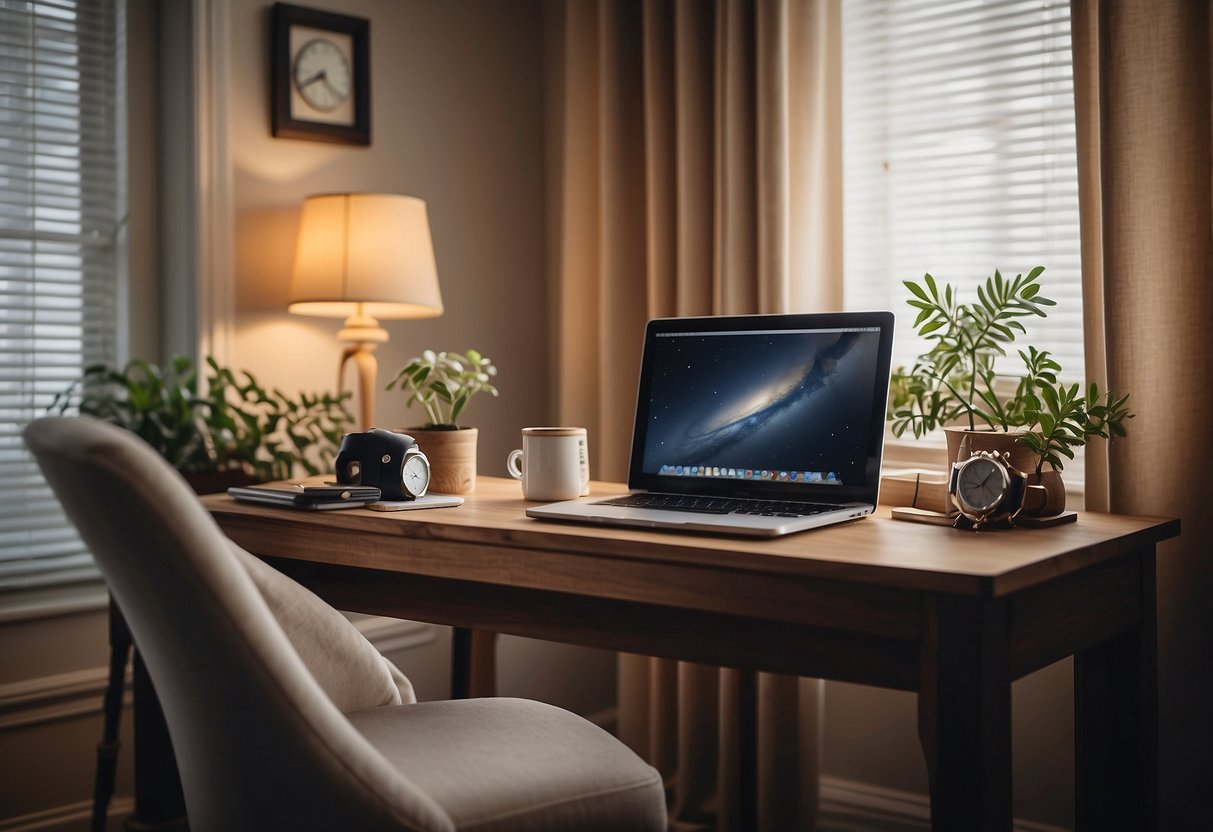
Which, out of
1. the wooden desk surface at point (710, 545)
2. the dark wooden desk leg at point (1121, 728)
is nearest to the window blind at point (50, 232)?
the wooden desk surface at point (710, 545)

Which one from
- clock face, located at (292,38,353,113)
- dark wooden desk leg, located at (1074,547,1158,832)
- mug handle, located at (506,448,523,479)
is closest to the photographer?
dark wooden desk leg, located at (1074,547,1158,832)

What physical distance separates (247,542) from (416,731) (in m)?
0.56

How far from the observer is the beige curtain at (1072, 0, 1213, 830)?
176 centimetres

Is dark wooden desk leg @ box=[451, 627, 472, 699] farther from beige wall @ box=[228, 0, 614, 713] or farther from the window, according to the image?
the window

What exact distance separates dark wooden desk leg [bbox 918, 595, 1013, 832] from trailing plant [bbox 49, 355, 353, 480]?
4.70ft

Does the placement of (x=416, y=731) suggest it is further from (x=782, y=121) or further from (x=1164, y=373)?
(x=782, y=121)

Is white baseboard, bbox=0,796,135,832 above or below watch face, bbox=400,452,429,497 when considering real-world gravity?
below

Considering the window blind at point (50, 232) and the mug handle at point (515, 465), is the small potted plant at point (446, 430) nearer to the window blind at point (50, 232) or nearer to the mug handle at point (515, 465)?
the mug handle at point (515, 465)

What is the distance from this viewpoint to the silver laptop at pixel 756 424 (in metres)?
1.59

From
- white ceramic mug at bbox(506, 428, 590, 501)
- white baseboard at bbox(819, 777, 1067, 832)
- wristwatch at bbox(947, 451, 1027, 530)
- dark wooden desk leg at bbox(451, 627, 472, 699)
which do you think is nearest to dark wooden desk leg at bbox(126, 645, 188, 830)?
dark wooden desk leg at bbox(451, 627, 472, 699)

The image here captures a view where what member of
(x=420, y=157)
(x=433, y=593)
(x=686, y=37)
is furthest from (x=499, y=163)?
(x=433, y=593)

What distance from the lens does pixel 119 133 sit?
239cm

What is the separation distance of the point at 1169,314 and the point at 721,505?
2.61 ft

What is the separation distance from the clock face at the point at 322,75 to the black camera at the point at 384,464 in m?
1.04
